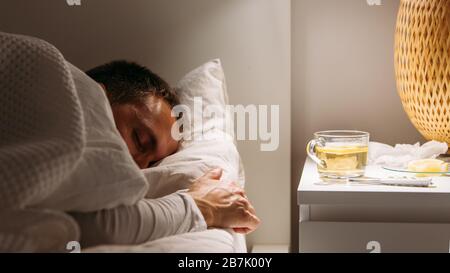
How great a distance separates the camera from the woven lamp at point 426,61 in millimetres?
1141

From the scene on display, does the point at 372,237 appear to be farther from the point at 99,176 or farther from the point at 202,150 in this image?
the point at 99,176

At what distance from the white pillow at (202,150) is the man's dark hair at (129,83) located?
57 mm

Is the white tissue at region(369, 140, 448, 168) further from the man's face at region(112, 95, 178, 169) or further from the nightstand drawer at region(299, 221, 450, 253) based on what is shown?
→ the man's face at region(112, 95, 178, 169)

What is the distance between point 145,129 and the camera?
1165 millimetres

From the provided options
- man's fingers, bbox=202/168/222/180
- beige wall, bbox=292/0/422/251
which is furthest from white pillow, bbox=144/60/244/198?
beige wall, bbox=292/0/422/251

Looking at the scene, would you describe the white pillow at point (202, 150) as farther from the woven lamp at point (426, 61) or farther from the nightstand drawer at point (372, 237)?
the woven lamp at point (426, 61)

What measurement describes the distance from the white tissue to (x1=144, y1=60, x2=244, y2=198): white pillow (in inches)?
11.1

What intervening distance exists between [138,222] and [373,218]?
436 mm

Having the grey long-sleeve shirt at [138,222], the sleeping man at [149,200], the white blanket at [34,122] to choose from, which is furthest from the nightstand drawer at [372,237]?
the white blanket at [34,122]

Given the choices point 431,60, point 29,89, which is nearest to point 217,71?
point 431,60

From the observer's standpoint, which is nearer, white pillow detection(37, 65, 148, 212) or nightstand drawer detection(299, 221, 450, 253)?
white pillow detection(37, 65, 148, 212)

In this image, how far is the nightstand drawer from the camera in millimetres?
1016

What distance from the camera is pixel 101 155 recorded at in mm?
794
